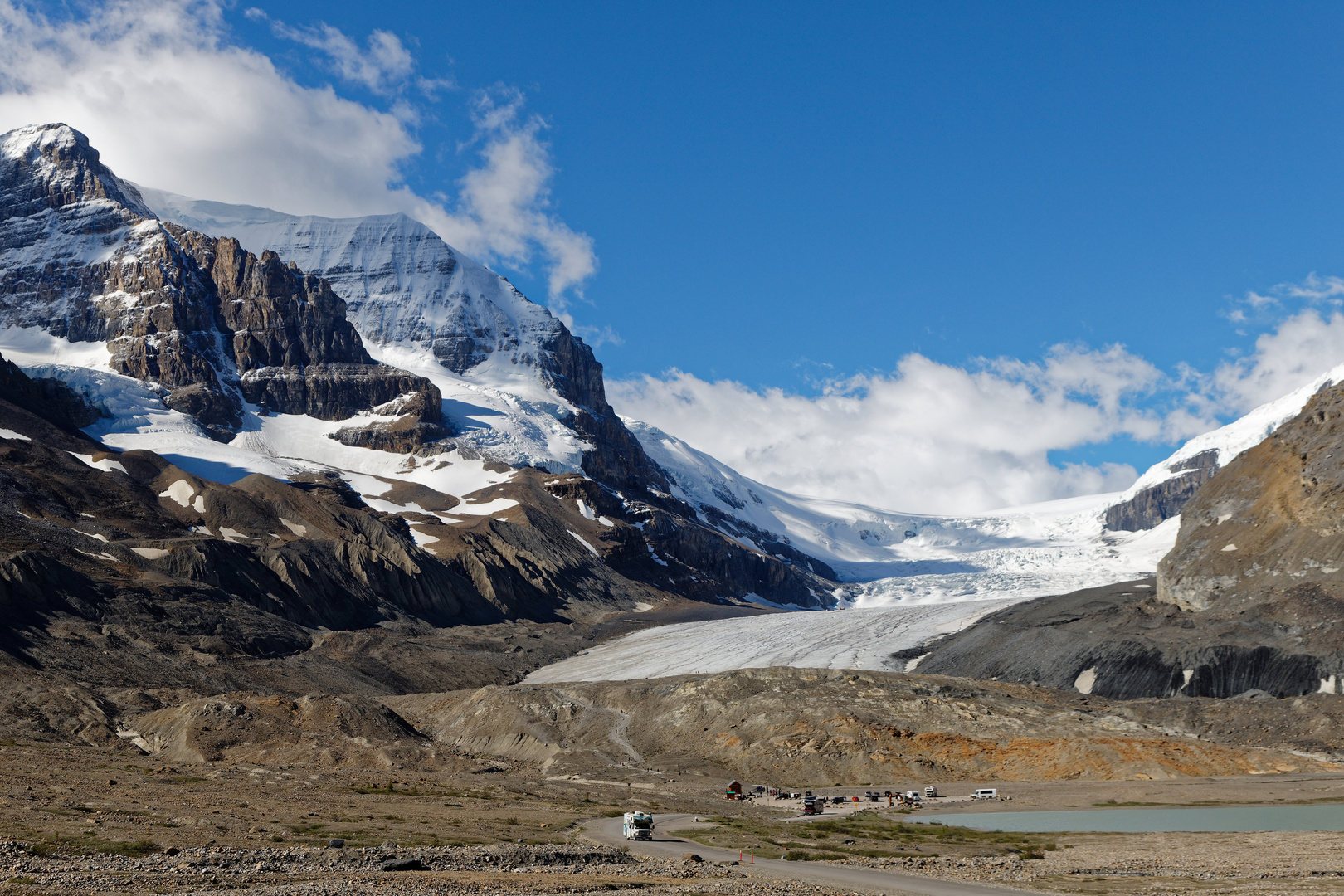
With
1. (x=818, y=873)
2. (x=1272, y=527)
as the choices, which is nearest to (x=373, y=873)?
(x=818, y=873)

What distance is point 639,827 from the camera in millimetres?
49969

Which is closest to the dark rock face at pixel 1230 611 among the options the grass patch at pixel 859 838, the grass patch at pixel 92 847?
the grass patch at pixel 859 838

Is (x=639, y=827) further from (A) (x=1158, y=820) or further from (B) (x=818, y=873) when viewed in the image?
(A) (x=1158, y=820)

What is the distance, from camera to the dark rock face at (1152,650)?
9000cm

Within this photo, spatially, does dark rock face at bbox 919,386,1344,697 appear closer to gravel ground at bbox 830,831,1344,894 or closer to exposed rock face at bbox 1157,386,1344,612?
exposed rock face at bbox 1157,386,1344,612

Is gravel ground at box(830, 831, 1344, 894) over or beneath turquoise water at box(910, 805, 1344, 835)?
over

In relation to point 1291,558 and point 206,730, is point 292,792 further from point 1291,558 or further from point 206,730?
point 1291,558

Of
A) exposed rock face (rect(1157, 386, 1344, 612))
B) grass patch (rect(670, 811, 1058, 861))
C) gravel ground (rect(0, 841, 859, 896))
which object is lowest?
grass patch (rect(670, 811, 1058, 861))

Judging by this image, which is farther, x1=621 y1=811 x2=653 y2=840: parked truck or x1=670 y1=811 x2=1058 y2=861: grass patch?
x1=621 y1=811 x2=653 y2=840: parked truck

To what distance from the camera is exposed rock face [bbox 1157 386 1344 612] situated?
9906 cm

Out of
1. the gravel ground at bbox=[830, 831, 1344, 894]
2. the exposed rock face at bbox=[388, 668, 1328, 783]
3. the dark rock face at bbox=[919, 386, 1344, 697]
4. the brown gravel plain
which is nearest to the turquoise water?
the brown gravel plain

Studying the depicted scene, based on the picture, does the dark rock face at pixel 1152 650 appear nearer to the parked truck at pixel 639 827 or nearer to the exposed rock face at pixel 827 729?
the exposed rock face at pixel 827 729

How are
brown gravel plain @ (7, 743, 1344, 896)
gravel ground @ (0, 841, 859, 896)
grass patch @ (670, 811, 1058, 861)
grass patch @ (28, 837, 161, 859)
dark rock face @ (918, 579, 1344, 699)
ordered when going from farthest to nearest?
dark rock face @ (918, 579, 1344, 699) → grass patch @ (670, 811, 1058, 861) → grass patch @ (28, 837, 161, 859) → brown gravel plain @ (7, 743, 1344, 896) → gravel ground @ (0, 841, 859, 896)

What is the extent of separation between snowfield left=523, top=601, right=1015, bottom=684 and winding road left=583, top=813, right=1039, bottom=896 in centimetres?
6933
